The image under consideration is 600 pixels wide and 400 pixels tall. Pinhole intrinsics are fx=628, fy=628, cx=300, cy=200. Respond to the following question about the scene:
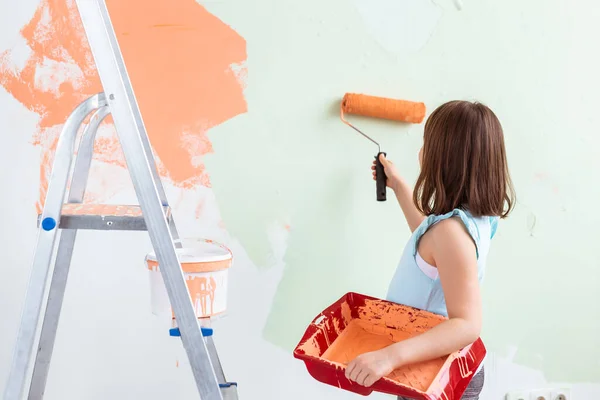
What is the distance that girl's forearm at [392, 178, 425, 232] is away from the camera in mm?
1456

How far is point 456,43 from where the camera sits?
1.57 metres

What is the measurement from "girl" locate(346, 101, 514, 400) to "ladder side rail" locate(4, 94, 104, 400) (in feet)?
1.96

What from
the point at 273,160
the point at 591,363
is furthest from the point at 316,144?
the point at 591,363

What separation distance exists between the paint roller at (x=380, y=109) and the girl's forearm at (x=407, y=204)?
0.15ft

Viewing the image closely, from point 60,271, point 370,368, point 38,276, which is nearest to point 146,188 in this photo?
point 38,276

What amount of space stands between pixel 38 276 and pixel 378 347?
63cm

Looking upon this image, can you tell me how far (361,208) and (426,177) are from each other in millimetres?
349

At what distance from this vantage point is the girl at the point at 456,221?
1.06 meters

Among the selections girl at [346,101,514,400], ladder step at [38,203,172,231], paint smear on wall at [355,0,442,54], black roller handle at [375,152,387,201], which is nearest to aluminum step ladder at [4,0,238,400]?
ladder step at [38,203,172,231]

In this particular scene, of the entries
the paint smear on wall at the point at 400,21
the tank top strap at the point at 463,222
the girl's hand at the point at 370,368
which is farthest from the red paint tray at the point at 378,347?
the paint smear on wall at the point at 400,21

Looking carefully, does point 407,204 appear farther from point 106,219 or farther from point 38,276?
point 38,276

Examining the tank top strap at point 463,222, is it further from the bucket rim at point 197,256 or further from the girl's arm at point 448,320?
the bucket rim at point 197,256

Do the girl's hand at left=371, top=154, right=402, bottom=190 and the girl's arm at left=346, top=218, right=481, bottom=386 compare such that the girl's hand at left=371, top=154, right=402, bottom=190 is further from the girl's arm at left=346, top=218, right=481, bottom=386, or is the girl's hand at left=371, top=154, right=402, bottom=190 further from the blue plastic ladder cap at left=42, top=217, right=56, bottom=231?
the blue plastic ladder cap at left=42, top=217, right=56, bottom=231

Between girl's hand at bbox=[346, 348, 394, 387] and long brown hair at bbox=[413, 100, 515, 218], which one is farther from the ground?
long brown hair at bbox=[413, 100, 515, 218]
